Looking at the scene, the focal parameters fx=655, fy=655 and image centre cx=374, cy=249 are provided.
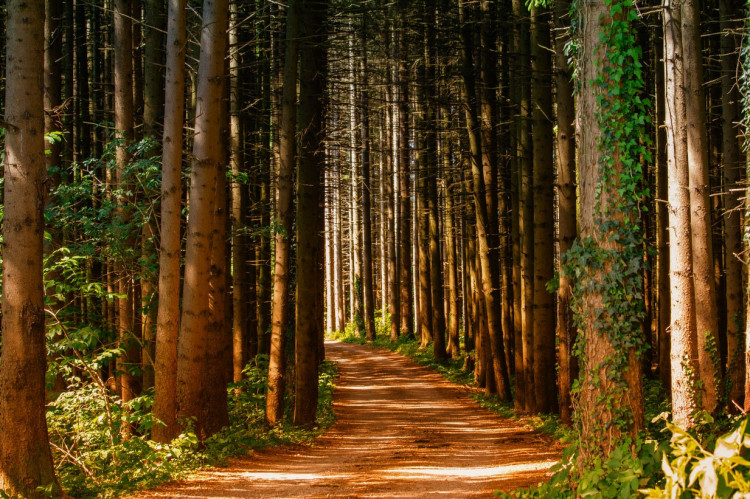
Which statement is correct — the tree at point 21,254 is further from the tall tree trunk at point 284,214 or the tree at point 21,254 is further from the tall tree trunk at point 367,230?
the tall tree trunk at point 367,230

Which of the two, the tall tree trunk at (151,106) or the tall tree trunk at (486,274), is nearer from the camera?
the tall tree trunk at (151,106)

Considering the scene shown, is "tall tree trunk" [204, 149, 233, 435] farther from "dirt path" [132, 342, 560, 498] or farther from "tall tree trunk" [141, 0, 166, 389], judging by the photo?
"tall tree trunk" [141, 0, 166, 389]

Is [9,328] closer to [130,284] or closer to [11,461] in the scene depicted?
[11,461]

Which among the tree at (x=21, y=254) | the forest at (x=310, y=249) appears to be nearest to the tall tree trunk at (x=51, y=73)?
the forest at (x=310, y=249)

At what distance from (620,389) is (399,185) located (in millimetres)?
25774

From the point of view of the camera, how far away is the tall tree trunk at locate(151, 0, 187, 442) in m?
9.31

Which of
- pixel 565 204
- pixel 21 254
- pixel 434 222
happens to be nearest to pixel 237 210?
pixel 565 204

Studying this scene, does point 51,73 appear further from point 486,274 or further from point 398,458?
point 486,274

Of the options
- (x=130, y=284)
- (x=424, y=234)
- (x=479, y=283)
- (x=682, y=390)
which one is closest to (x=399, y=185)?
(x=424, y=234)

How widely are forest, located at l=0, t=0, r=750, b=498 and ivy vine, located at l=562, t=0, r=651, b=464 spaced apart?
0.02 m

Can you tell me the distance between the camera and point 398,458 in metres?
10.4

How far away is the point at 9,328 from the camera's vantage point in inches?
247

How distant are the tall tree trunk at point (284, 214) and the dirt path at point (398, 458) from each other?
1.60 metres

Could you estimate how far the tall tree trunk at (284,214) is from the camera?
13016 mm
